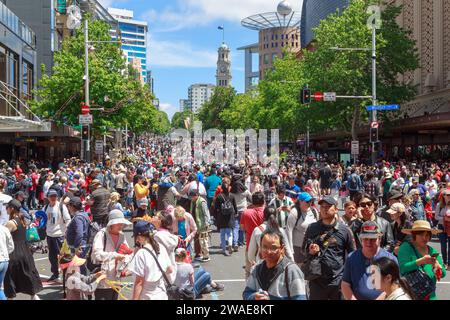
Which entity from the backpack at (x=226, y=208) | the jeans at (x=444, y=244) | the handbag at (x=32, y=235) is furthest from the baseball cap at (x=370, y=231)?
the backpack at (x=226, y=208)

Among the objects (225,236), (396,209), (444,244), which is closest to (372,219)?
(396,209)

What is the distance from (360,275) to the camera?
5.67 m

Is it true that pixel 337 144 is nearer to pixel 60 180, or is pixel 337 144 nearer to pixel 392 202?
pixel 60 180

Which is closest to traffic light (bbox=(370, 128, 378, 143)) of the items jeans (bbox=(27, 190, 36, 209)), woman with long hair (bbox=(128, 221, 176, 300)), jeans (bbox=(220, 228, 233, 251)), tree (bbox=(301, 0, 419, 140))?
tree (bbox=(301, 0, 419, 140))

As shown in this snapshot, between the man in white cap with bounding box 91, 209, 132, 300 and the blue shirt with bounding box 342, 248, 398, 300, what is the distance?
120 inches

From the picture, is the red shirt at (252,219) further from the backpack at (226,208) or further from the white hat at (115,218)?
the backpack at (226,208)

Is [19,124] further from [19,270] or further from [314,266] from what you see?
[314,266]

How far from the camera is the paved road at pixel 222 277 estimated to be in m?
9.66

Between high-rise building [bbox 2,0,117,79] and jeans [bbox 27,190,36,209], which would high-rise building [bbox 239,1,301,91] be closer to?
high-rise building [bbox 2,0,117,79]

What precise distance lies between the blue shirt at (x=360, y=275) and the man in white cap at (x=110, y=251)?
3.05 meters

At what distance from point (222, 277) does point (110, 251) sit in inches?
156

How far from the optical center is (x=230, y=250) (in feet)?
45.5

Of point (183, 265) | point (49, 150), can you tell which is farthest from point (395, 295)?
point (49, 150)

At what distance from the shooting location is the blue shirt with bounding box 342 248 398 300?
555cm
